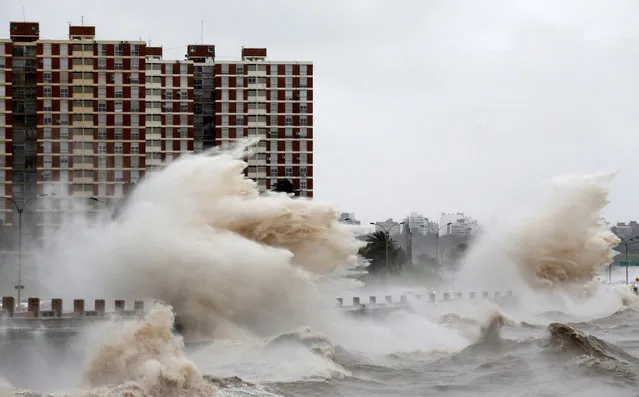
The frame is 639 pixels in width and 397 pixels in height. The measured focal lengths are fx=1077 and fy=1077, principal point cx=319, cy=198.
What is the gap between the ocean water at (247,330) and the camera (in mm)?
25469

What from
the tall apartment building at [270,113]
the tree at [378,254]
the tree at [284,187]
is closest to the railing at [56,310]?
the tree at [284,187]

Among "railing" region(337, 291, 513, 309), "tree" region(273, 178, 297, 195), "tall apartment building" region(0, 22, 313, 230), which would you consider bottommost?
"railing" region(337, 291, 513, 309)

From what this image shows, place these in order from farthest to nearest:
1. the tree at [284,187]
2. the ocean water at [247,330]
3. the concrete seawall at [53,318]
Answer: the tree at [284,187] < the concrete seawall at [53,318] < the ocean water at [247,330]

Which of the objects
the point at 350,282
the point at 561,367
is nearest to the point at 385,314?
the point at 350,282

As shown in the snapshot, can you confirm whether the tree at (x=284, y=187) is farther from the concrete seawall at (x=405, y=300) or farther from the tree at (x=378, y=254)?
the concrete seawall at (x=405, y=300)

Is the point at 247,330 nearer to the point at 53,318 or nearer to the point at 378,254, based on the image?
the point at 53,318

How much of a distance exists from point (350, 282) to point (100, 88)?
167 ft

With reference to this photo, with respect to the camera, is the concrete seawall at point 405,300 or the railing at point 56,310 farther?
the concrete seawall at point 405,300

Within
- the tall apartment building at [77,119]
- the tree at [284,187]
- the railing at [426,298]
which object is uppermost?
the tall apartment building at [77,119]

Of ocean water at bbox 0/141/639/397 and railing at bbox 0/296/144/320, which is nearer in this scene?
ocean water at bbox 0/141/639/397

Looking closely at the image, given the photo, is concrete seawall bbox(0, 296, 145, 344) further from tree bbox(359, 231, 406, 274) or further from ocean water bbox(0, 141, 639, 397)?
tree bbox(359, 231, 406, 274)

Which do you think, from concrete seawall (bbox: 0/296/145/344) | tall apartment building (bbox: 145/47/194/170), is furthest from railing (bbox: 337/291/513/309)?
tall apartment building (bbox: 145/47/194/170)

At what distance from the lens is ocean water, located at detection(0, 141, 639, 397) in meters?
25.5

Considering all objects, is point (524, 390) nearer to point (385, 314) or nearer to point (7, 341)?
point (7, 341)
